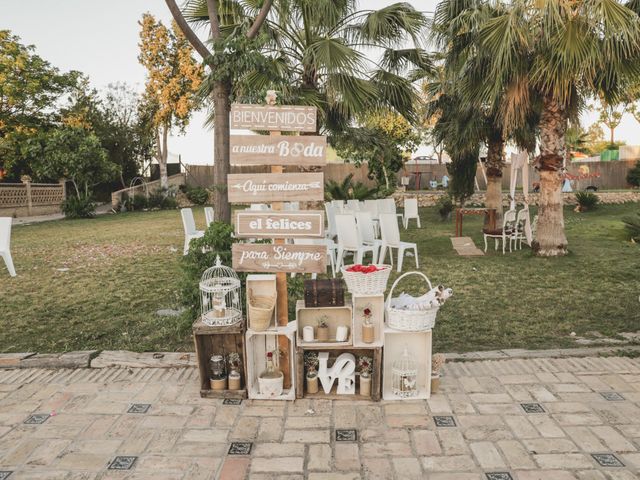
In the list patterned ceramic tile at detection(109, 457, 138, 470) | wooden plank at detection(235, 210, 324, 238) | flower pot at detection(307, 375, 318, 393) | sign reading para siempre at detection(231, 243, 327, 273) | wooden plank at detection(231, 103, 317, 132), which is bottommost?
patterned ceramic tile at detection(109, 457, 138, 470)

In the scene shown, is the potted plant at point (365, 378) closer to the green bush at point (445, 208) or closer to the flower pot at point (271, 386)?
the flower pot at point (271, 386)

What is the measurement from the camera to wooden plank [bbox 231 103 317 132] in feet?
10.3

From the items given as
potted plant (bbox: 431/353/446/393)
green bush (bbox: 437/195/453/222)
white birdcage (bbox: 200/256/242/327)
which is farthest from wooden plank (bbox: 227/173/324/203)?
green bush (bbox: 437/195/453/222)

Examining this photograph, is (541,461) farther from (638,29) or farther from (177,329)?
(638,29)

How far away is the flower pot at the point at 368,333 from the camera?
10.1 feet

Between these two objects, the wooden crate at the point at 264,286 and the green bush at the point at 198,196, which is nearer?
the wooden crate at the point at 264,286

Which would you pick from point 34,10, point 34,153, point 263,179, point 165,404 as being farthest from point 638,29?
point 34,153

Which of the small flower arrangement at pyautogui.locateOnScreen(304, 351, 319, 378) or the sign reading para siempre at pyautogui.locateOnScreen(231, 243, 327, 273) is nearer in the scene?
the sign reading para siempre at pyautogui.locateOnScreen(231, 243, 327, 273)

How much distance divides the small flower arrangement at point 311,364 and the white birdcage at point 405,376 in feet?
1.63

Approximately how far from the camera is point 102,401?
3135 millimetres

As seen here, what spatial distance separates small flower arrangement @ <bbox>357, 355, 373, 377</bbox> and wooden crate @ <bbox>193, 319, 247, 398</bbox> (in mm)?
738

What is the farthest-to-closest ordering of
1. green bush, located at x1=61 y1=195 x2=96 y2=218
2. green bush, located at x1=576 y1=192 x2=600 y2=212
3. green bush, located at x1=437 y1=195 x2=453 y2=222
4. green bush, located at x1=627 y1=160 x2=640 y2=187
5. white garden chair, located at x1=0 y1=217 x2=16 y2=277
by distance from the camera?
1. green bush, located at x1=627 y1=160 x2=640 y2=187
2. green bush, located at x1=61 y1=195 x2=96 y2=218
3. green bush, located at x1=576 y1=192 x2=600 y2=212
4. green bush, located at x1=437 y1=195 x2=453 y2=222
5. white garden chair, located at x1=0 y1=217 x2=16 y2=277

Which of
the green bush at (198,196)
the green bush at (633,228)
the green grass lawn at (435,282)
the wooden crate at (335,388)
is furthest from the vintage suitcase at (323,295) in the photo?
the green bush at (198,196)

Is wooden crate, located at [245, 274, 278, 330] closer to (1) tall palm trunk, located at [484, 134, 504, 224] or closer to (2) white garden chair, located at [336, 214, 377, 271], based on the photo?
(2) white garden chair, located at [336, 214, 377, 271]
